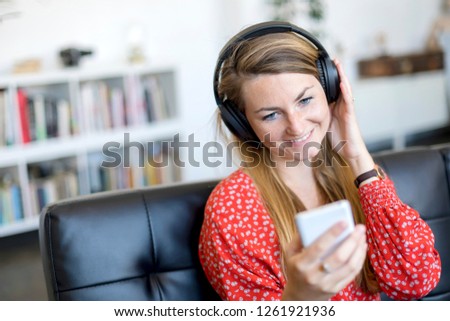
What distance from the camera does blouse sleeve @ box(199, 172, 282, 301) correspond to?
1.11 meters

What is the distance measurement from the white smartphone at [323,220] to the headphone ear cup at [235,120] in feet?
1.75

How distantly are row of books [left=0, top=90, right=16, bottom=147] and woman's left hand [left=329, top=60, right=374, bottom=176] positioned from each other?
2.61 m

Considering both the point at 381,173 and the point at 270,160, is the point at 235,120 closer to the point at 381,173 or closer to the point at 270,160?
the point at 270,160

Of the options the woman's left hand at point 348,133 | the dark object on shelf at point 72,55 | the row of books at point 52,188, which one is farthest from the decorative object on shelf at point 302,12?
the woman's left hand at point 348,133

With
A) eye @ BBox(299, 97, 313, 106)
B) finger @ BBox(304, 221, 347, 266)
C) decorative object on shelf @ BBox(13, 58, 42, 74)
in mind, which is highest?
decorative object on shelf @ BBox(13, 58, 42, 74)

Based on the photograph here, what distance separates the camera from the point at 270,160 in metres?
1.25

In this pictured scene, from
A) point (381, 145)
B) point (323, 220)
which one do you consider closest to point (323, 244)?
point (323, 220)

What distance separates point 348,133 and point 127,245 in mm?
497

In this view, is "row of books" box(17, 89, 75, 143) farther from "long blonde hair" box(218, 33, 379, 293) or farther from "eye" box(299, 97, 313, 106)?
"eye" box(299, 97, 313, 106)

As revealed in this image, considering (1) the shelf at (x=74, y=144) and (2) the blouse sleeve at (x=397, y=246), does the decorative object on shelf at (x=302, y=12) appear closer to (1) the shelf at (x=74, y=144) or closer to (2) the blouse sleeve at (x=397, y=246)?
(1) the shelf at (x=74, y=144)

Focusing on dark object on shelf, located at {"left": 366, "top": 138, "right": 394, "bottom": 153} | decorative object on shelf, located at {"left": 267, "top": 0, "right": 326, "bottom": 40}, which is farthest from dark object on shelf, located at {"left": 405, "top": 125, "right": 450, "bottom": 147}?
decorative object on shelf, located at {"left": 267, "top": 0, "right": 326, "bottom": 40}

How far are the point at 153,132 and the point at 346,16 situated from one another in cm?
235

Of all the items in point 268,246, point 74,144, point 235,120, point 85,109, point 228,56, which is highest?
point 228,56
